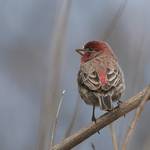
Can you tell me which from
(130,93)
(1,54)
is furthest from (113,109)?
(1,54)

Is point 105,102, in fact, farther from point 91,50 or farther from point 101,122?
point 91,50

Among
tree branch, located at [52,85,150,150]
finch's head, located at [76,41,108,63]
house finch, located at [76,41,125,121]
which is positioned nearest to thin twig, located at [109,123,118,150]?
tree branch, located at [52,85,150,150]

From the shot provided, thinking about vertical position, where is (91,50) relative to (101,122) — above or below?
below

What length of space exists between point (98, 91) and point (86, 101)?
8.2 inches

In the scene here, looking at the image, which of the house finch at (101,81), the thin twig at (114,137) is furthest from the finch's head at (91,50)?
the thin twig at (114,137)

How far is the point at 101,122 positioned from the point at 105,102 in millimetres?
797

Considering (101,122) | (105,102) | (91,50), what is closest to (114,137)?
(101,122)

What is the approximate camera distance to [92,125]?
154 inches

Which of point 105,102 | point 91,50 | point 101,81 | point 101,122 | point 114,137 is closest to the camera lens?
point 114,137

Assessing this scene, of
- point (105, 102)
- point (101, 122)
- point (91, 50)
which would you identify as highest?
point (101, 122)

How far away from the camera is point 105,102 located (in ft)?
16.1

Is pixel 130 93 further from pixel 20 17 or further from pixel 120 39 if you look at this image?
pixel 20 17

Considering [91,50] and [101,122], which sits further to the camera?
[91,50]

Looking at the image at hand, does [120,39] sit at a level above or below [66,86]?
above
